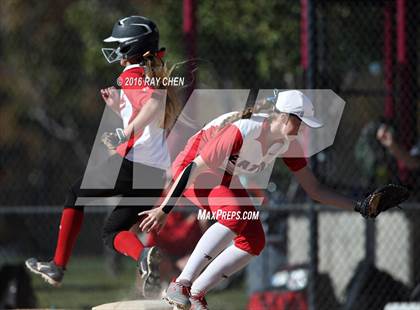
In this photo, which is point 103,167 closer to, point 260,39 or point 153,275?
point 153,275

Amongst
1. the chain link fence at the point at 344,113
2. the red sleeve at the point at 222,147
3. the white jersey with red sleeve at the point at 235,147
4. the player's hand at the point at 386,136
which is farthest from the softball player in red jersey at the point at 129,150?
the player's hand at the point at 386,136

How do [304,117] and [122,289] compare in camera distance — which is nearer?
[304,117]

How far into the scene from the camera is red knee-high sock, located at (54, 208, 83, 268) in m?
5.99

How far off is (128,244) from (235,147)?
0.87 meters

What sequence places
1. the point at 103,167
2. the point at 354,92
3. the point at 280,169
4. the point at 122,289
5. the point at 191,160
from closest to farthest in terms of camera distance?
the point at 191,160, the point at 103,167, the point at 354,92, the point at 280,169, the point at 122,289

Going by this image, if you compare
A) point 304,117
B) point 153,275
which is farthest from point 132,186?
point 304,117

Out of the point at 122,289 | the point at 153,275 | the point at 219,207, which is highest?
the point at 219,207

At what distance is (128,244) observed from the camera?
19.0 feet

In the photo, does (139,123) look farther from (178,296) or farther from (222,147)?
(178,296)

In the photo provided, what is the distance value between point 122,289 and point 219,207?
6.26m

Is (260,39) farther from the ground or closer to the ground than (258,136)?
closer to the ground

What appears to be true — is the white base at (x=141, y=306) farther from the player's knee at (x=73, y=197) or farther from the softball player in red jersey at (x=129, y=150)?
the player's knee at (x=73, y=197)

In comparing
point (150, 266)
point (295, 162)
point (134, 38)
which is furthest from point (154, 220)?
point (134, 38)

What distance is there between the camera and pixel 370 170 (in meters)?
8.66
